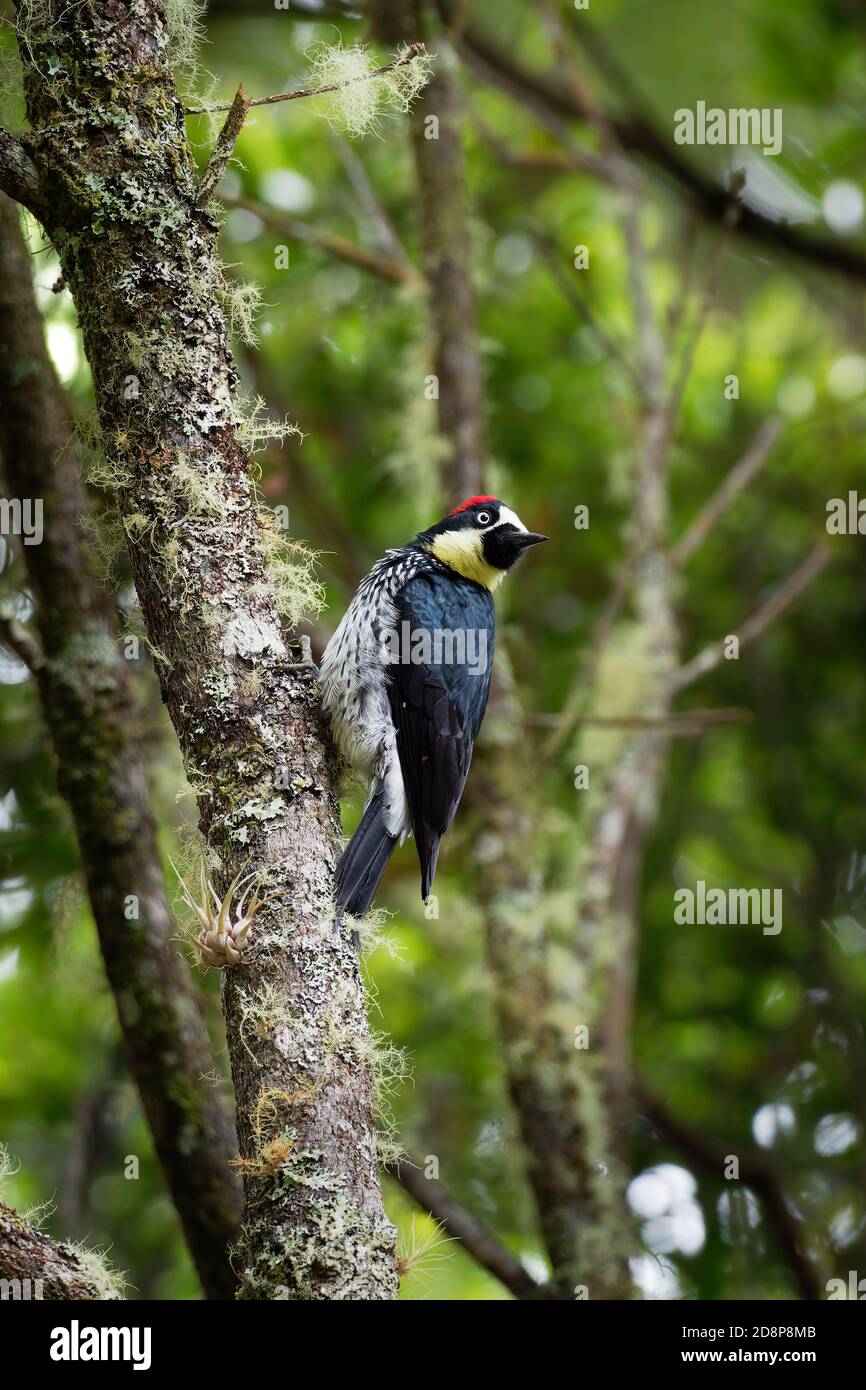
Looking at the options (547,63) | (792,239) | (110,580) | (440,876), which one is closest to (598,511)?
(792,239)

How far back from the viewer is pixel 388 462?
4.96 meters

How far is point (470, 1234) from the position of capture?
3.61 m

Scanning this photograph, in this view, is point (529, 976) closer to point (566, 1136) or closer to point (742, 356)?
point (566, 1136)

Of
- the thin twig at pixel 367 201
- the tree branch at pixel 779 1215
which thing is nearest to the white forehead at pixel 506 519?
the thin twig at pixel 367 201

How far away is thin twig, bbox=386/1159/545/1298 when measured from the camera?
11.6 ft

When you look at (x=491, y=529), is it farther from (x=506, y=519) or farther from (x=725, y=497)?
(x=725, y=497)

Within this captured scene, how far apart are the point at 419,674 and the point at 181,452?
1.35 m

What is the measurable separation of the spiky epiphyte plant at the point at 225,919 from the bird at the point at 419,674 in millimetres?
730

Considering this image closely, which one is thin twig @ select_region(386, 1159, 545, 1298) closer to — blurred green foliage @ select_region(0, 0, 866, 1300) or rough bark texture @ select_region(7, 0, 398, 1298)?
blurred green foliage @ select_region(0, 0, 866, 1300)

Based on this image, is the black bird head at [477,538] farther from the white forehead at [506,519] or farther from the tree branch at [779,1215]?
the tree branch at [779,1215]

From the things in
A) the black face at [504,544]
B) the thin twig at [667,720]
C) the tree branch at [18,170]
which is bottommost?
the thin twig at [667,720]

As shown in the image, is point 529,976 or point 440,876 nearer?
point 529,976

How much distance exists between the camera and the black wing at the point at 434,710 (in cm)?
330
